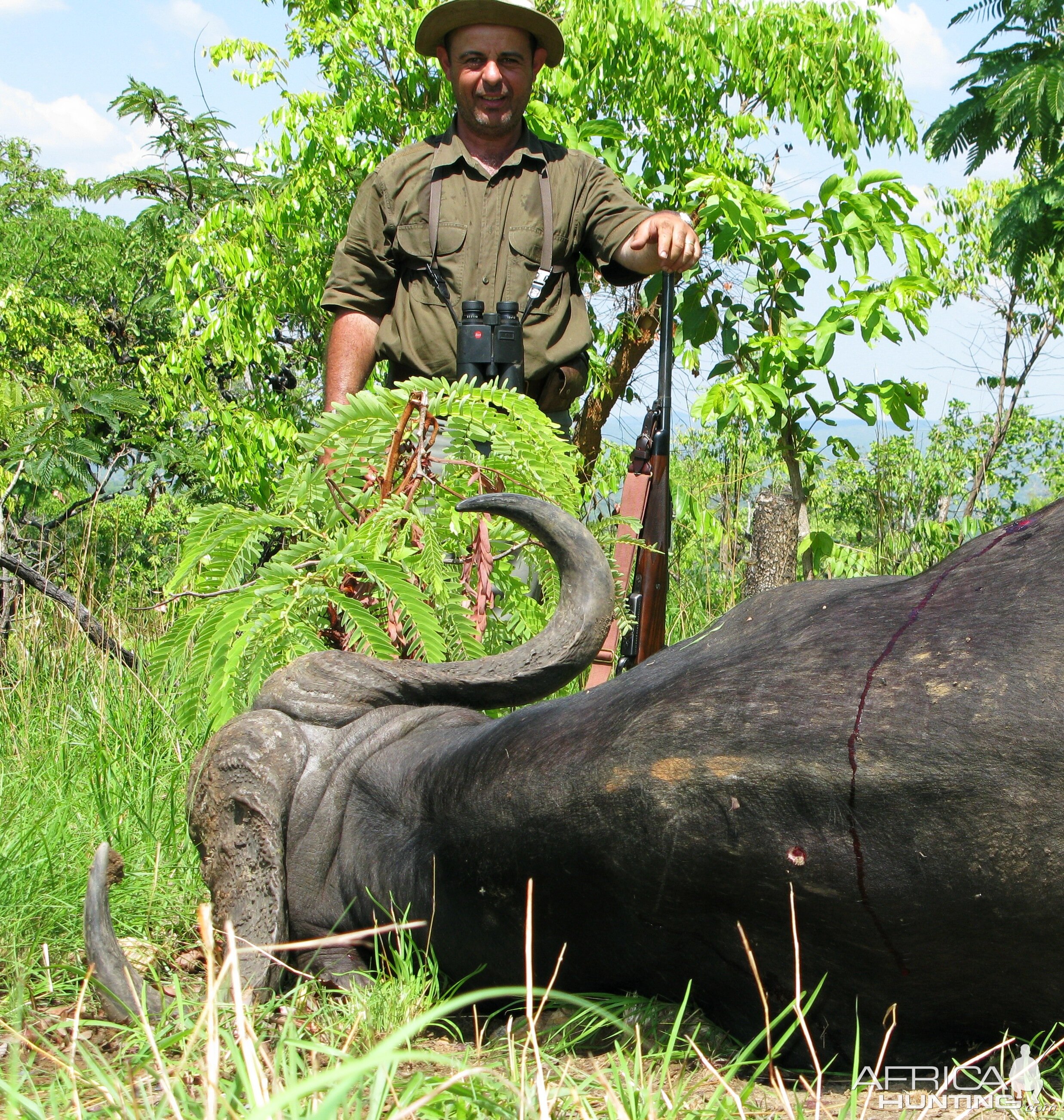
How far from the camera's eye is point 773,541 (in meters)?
5.46

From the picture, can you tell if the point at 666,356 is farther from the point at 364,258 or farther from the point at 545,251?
the point at 364,258

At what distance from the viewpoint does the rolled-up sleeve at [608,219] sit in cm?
414

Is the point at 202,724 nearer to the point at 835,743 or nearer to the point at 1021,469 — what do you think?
the point at 835,743

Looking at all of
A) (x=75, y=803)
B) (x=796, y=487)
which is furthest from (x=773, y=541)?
(x=75, y=803)

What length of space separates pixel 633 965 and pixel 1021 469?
1741cm

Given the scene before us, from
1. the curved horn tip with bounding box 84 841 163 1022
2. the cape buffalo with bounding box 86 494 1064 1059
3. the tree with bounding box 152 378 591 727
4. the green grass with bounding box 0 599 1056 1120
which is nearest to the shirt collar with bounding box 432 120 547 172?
the tree with bounding box 152 378 591 727

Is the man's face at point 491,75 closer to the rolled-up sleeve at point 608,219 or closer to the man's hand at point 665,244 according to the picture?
the rolled-up sleeve at point 608,219

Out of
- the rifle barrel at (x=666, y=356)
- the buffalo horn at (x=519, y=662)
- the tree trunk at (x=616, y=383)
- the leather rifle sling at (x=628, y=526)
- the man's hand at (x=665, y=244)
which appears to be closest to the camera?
the buffalo horn at (x=519, y=662)

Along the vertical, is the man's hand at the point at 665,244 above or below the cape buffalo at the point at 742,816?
above

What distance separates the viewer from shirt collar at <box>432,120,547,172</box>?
14.1 ft

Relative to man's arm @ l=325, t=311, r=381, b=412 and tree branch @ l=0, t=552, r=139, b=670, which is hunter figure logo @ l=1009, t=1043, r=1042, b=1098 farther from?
tree branch @ l=0, t=552, r=139, b=670

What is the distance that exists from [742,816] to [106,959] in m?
1.07

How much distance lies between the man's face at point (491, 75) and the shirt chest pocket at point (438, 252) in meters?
0.43

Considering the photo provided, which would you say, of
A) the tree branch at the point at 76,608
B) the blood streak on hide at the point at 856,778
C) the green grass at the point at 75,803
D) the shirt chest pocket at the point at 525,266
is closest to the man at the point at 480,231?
the shirt chest pocket at the point at 525,266
